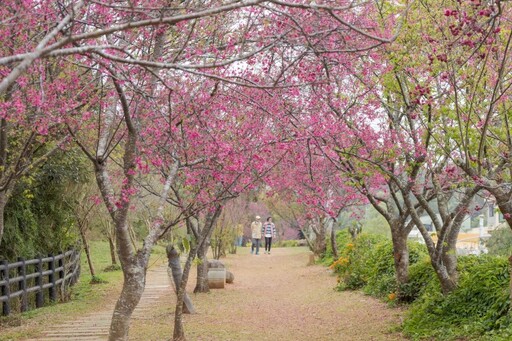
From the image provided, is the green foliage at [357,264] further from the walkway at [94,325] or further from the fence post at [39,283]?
the fence post at [39,283]

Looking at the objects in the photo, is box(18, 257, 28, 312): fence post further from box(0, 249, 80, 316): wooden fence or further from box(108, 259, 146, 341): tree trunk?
box(108, 259, 146, 341): tree trunk

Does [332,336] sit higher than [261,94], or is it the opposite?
[261,94]

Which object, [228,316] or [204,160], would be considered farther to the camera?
[228,316]

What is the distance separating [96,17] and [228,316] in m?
6.49

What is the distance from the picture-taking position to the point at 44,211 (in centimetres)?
1419

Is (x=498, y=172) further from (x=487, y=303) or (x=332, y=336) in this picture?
(x=332, y=336)

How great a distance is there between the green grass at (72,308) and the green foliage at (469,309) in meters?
5.91

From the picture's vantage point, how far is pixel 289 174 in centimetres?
1537

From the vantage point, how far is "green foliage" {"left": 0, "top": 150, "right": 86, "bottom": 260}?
12211mm

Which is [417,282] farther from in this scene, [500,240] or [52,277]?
[500,240]

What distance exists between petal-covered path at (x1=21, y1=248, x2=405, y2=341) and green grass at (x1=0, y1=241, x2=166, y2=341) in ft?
1.46

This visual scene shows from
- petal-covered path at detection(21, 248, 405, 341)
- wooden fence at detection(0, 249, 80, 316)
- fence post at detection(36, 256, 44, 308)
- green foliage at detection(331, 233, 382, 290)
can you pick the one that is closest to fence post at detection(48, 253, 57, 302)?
wooden fence at detection(0, 249, 80, 316)

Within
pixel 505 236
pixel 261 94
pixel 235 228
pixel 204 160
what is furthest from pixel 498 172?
pixel 235 228

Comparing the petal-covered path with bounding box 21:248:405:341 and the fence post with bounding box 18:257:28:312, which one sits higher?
the fence post with bounding box 18:257:28:312
